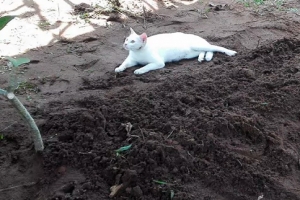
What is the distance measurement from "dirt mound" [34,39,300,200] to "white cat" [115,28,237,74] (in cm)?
29

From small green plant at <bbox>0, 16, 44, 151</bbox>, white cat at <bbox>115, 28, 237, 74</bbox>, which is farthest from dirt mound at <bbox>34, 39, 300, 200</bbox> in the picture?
white cat at <bbox>115, 28, 237, 74</bbox>

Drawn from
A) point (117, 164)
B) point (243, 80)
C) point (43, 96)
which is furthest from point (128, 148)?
point (243, 80)

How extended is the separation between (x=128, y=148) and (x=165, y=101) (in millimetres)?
673

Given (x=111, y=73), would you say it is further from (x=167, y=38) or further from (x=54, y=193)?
(x=54, y=193)

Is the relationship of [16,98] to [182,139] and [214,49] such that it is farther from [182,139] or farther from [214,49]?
[214,49]

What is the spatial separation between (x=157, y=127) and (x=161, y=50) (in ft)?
4.00

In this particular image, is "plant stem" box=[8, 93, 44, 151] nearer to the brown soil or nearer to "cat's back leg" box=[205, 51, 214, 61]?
the brown soil

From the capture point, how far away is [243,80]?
3547mm

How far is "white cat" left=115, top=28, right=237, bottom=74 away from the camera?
3.73m

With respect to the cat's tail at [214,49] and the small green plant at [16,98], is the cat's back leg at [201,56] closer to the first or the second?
the cat's tail at [214,49]


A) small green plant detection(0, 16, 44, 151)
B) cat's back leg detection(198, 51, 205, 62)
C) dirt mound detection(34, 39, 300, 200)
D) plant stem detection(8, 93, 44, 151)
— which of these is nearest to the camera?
small green plant detection(0, 16, 44, 151)

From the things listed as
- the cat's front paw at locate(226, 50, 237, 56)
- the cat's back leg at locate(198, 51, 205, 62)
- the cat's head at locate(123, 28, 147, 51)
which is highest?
the cat's head at locate(123, 28, 147, 51)

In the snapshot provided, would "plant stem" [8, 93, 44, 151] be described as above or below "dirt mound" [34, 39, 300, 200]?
above

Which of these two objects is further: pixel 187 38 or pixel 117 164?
pixel 187 38
